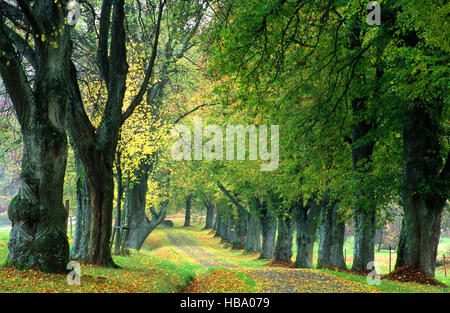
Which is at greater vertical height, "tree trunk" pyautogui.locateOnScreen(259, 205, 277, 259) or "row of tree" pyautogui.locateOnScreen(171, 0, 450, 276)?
"row of tree" pyautogui.locateOnScreen(171, 0, 450, 276)

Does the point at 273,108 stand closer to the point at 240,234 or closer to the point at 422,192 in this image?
the point at 422,192

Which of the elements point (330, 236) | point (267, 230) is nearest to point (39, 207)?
point (330, 236)

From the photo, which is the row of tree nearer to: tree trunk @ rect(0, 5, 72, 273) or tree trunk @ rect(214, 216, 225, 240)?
tree trunk @ rect(0, 5, 72, 273)

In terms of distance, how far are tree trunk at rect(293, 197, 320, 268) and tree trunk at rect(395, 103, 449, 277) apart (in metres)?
9.74

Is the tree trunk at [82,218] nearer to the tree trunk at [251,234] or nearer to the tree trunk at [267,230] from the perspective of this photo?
the tree trunk at [267,230]

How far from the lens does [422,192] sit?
42.2 ft

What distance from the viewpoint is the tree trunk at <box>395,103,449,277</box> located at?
13000 mm

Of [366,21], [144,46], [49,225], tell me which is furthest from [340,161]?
[49,225]

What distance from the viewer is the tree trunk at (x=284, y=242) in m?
26.5

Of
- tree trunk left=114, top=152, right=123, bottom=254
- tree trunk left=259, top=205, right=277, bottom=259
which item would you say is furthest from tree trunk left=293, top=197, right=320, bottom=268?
tree trunk left=114, top=152, right=123, bottom=254

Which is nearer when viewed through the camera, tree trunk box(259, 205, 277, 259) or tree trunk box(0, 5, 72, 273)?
tree trunk box(0, 5, 72, 273)

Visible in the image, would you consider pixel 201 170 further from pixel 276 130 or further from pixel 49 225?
pixel 49 225

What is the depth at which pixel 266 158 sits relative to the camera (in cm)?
2170
